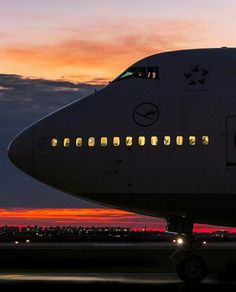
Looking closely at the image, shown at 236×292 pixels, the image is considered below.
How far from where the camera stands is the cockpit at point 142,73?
76.1 ft

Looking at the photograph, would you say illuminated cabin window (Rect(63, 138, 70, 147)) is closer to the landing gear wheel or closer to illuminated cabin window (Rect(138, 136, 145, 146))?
illuminated cabin window (Rect(138, 136, 145, 146))

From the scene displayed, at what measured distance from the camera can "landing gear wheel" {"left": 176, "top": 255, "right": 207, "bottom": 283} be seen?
2230cm

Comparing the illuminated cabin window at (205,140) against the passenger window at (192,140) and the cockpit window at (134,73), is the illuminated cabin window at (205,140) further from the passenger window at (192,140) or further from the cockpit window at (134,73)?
the cockpit window at (134,73)

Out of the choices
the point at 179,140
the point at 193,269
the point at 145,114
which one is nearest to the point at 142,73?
the point at 145,114

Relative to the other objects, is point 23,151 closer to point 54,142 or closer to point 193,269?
point 54,142

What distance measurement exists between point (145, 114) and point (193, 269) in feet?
16.4

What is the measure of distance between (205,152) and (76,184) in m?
4.12

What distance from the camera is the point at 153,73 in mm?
23234

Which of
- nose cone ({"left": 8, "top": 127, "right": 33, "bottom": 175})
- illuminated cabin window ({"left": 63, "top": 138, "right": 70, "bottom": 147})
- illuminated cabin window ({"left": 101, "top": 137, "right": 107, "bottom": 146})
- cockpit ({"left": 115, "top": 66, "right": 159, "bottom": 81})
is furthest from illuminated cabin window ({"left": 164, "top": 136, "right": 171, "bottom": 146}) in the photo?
nose cone ({"left": 8, "top": 127, "right": 33, "bottom": 175})

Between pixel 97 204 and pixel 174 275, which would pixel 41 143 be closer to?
pixel 97 204

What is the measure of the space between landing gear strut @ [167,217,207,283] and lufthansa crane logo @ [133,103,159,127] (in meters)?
3.21

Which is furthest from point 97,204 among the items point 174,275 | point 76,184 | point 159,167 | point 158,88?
point 174,275

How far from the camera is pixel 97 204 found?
75.9 feet

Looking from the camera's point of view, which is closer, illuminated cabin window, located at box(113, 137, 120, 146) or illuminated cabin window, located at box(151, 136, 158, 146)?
illuminated cabin window, located at box(151, 136, 158, 146)
